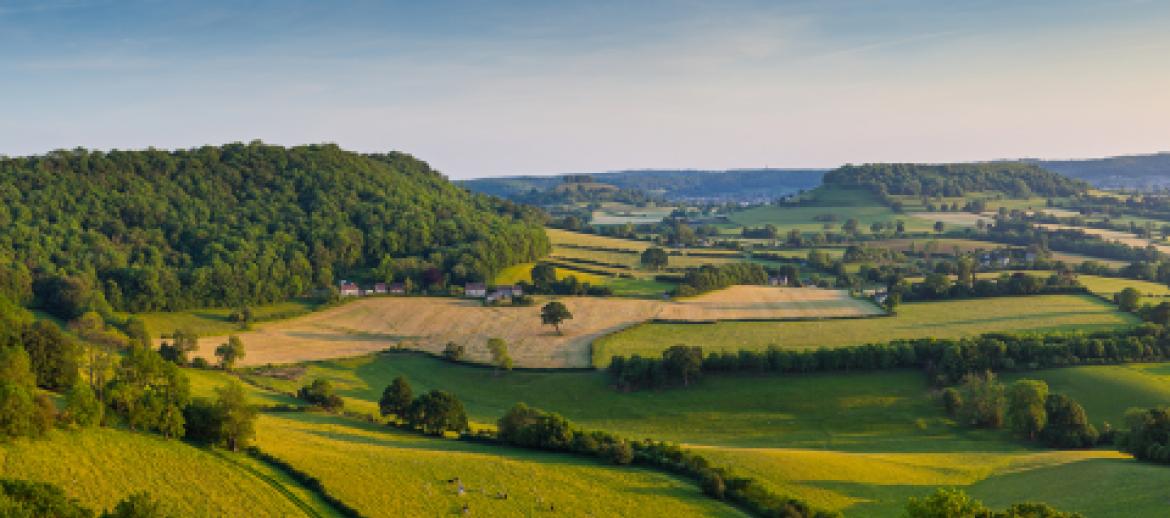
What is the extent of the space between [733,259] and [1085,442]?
10894cm

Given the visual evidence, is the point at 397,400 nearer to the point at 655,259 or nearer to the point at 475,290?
the point at 475,290

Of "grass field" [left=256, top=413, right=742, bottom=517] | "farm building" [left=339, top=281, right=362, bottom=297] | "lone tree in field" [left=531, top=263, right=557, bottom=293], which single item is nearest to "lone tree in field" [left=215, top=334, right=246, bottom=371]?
"grass field" [left=256, top=413, right=742, bottom=517]

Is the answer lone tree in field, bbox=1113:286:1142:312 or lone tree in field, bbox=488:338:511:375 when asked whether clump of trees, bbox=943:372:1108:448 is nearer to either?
lone tree in field, bbox=1113:286:1142:312

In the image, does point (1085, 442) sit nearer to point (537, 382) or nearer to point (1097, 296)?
point (537, 382)

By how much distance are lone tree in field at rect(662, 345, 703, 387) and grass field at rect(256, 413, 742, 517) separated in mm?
28778

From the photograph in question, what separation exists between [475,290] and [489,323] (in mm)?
20948

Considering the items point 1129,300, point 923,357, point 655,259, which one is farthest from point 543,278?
point 1129,300

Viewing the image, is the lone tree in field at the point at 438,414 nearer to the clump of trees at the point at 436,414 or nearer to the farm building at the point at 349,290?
the clump of trees at the point at 436,414

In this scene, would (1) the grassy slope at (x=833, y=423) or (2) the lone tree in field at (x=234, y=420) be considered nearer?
(2) the lone tree in field at (x=234, y=420)

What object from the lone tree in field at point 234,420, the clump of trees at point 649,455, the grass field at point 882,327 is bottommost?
the clump of trees at point 649,455

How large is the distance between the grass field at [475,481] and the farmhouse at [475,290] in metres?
72.4

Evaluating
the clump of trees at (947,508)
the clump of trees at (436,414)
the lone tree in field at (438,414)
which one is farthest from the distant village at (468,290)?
the clump of trees at (947,508)

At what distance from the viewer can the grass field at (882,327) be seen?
312 feet

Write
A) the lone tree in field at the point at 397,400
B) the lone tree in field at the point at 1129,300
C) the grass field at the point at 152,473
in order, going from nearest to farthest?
1. the grass field at the point at 152,473
2. the lone tree in field at the point at 397,400
3. the lone tree in field at the point at 1129,300
